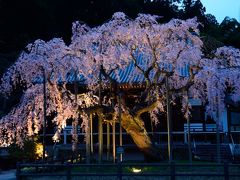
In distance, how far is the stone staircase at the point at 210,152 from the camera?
21.5 metres

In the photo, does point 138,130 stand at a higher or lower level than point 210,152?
higher

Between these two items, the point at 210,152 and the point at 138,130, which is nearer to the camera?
the point at 138,130

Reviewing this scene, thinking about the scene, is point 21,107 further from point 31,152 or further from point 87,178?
point 87,178

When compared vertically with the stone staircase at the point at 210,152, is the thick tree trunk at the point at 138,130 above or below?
above

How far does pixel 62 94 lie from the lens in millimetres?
18109

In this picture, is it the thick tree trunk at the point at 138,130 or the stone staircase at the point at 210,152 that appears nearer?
the thick tree trunk at the point at 138,130

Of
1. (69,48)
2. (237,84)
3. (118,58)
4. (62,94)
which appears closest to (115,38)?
(118,58)

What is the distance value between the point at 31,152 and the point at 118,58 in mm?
7644

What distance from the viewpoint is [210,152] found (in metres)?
22.5

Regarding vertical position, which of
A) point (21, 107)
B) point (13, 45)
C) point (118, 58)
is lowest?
point (21, 107)

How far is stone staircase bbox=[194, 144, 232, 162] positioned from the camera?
21.5 metres

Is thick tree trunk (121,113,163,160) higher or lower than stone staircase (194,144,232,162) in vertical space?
higher

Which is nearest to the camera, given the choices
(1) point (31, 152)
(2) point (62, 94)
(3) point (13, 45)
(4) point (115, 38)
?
(4) point (115, 38)

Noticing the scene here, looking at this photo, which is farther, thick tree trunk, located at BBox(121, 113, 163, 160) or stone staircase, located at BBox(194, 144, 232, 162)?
stone staircase, located at BBox(194, 144, 232, 162)
